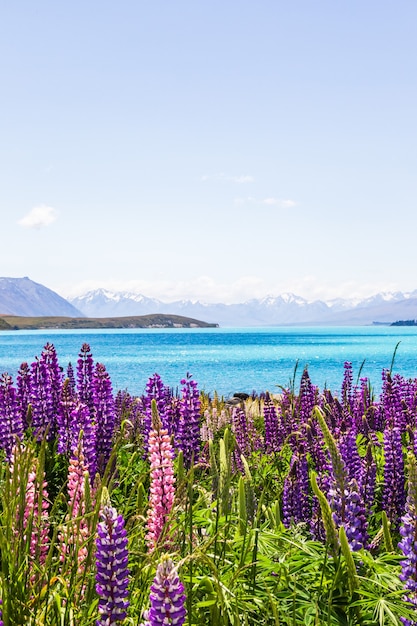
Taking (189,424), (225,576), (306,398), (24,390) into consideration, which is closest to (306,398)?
(306,398)

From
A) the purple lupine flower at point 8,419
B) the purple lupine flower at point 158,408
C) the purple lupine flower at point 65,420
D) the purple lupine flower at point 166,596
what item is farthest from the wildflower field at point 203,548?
the purple lupine flower at point 8,419

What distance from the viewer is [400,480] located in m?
5.83

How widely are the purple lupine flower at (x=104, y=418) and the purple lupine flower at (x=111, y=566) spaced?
4.61 m

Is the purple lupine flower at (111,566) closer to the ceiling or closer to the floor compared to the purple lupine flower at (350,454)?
closer to the ceiling

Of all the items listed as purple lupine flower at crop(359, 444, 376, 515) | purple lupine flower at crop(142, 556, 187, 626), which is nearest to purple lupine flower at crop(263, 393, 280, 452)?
purple lupine flower at crop(359, 444, 376, 515)

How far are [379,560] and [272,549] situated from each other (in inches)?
25.3

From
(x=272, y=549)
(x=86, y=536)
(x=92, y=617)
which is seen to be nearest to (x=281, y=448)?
(x=272, y=549)

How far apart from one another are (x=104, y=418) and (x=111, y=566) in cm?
517

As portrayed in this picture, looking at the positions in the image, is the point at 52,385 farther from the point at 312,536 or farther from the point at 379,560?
the point at 379,560

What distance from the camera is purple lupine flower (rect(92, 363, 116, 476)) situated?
7250 mm

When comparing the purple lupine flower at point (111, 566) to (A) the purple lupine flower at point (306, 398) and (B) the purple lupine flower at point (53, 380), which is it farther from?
(A) the purple lupine flower at point (306, 398)

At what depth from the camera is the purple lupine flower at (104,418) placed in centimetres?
725

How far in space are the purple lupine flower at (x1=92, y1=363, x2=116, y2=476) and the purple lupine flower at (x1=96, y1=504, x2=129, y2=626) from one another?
15.1 feet

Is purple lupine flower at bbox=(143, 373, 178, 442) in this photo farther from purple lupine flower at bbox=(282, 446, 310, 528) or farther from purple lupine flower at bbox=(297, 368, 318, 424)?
purple lupine flower at bbox=(297, 368, 318, 424)
